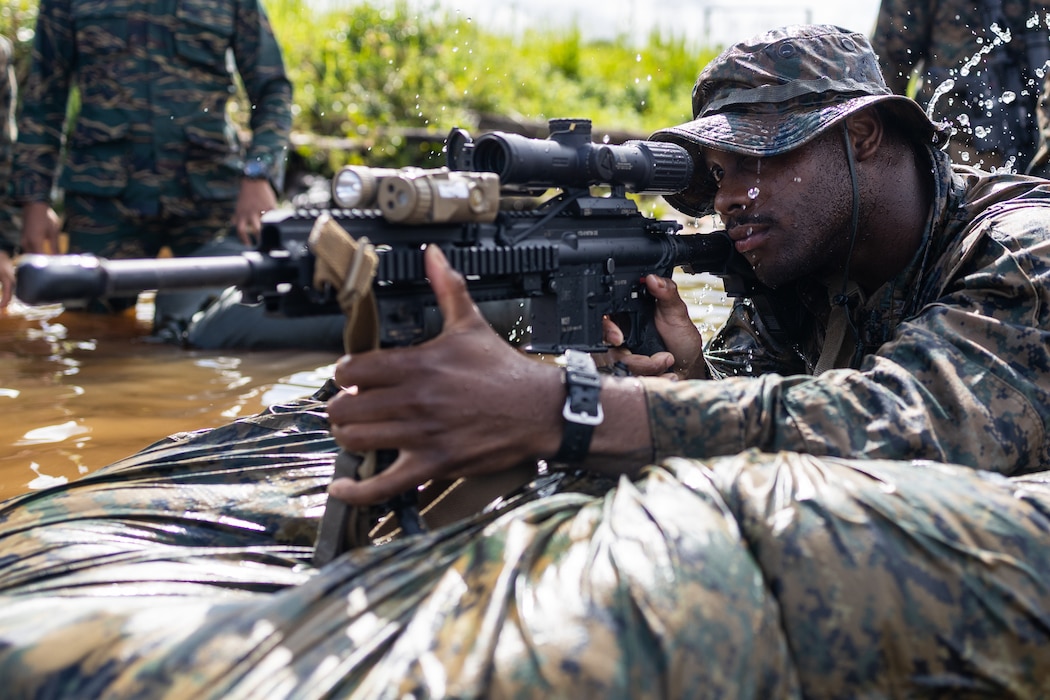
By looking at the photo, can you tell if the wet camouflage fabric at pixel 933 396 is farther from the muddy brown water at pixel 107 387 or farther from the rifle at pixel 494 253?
the muddy brown water at pixel 107 387

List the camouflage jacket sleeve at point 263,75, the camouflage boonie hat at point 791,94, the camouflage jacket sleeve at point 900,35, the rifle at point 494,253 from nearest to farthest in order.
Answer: the rifle at point 494,253 < the camouflage boonie hat at point 791,94 < the camouflage jacket sleeve at point 900,35 < the camouflage jacket sleeve at point 263,75

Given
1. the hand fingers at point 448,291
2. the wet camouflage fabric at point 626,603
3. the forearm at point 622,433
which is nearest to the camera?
the wet camouflage fabric at point 626,603

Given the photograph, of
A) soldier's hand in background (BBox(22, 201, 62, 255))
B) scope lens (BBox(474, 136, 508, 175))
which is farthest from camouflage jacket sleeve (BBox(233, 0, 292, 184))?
scope lens (BBox(474, 136, 508, 175))

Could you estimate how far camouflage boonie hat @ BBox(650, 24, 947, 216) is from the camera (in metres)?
2.88

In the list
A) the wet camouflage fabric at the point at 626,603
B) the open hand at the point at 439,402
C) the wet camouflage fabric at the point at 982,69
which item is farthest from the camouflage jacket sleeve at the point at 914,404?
the wet camouflage fabric at the point at 982,69

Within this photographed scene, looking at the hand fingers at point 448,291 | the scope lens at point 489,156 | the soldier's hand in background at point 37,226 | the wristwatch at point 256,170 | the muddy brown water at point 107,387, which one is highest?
the scope lens at point 489,156

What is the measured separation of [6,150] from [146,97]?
3.93 feet

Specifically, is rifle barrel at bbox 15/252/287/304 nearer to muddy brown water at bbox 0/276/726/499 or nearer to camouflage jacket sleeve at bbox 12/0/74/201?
muddy brown water at bbox 0/276/726/499

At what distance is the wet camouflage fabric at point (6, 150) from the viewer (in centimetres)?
655

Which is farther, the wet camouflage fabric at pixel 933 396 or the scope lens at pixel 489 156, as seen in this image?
the scope lens at pixel 489 156

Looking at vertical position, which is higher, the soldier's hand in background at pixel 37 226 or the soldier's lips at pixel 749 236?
the soldier's lips at pixel 749 236

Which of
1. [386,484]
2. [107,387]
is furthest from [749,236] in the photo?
[107,387]

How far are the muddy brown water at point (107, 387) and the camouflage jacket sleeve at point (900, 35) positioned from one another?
5.90ft

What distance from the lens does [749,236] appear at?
9.93 feet
